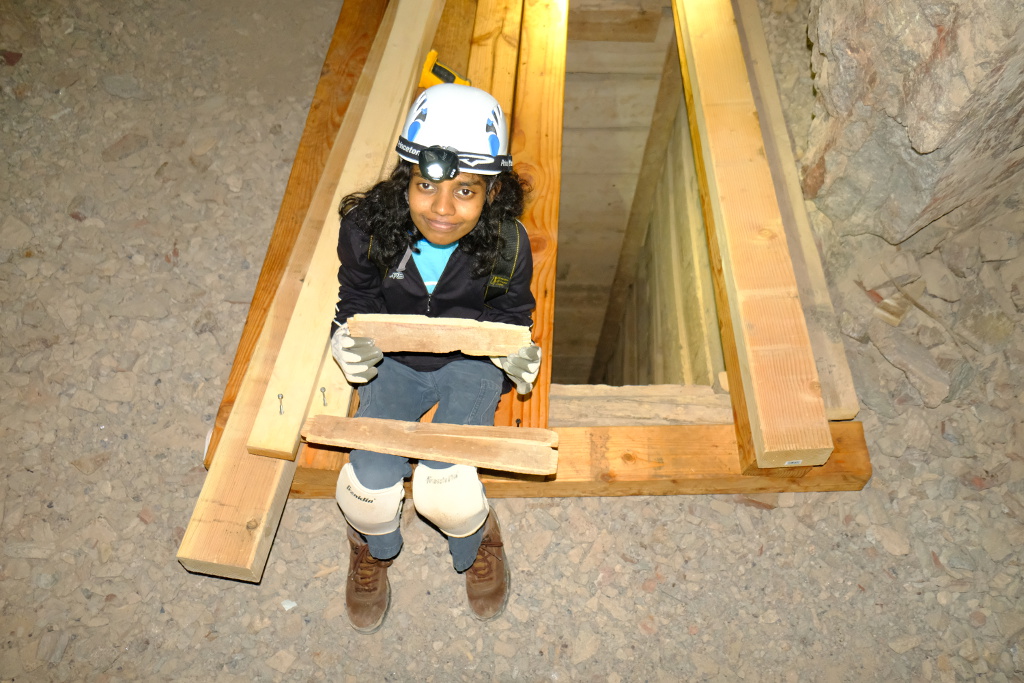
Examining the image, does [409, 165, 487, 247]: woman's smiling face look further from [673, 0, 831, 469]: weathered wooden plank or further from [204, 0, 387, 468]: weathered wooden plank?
[673, 0, 831, 469]: weathered wooden plank

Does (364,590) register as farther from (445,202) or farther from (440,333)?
(445,202)

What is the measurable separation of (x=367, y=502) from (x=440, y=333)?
1.93 ft

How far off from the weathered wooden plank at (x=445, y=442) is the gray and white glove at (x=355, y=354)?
0.56 ft

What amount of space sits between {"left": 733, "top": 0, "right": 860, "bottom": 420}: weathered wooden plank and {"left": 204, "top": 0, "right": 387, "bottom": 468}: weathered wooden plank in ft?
6.61

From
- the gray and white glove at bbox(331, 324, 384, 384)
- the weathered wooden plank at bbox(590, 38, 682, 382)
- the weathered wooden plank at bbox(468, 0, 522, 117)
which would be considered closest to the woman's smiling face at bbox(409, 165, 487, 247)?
the gray and white glove at bbox(331, 324, 384, 384)

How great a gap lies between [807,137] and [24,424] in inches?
149

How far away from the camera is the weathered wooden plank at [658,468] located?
2.79 metres

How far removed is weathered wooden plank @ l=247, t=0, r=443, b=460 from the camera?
2.53 m

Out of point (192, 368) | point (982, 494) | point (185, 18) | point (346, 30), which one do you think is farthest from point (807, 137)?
point (185, 18)

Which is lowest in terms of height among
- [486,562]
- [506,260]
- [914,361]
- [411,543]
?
[411,543]

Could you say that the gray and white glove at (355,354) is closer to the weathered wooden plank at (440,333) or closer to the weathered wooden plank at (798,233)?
the weathered wooden plank at (440,333)

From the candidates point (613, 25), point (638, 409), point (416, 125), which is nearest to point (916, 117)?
point (638, 409)

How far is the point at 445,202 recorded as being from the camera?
2.24 metres

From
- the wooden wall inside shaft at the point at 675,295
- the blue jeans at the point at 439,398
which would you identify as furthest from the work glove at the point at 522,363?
the wooden wall inside shaft at the point at 675,295
